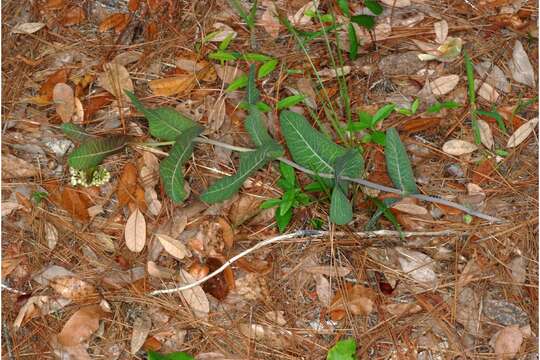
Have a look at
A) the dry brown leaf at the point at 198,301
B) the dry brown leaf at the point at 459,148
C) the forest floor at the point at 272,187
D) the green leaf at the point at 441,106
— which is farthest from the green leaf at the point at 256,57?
the dry brown leaf at the point at 198,301

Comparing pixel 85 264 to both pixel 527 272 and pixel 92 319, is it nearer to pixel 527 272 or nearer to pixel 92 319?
pixel 92 319

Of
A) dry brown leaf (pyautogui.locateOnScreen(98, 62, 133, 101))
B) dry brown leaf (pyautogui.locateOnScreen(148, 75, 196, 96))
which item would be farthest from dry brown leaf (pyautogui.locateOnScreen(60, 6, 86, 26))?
dry brown leaf (pyautogui.locateOnScreen(148, 75, 196, 96))

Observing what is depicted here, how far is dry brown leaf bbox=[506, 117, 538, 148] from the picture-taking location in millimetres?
2086

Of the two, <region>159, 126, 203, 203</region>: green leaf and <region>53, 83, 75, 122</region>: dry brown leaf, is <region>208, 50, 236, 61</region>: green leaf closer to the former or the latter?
<region>159, 126, 203, 203</region>: green leaf

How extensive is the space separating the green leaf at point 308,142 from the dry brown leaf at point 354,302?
15.7 inches

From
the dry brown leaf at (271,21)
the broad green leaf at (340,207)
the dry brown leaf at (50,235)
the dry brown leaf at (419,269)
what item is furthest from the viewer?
the dry brown leaf at (271,21)

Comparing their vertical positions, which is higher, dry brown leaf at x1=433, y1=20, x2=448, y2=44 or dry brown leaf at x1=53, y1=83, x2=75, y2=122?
dry brown leaf at x1=433, y1=20, x2=448, y2=44

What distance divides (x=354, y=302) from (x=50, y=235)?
1.04m

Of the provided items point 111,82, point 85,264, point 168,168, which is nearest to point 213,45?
point 111,82

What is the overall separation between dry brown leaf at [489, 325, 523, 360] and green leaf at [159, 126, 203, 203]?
1097 mm

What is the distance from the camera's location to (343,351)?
1952 mm

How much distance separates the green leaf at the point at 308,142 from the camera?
1.96m

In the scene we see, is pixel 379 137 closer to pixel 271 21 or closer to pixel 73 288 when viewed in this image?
pixel 271 21

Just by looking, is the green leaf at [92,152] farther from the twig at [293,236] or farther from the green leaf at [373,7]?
the green leaf at [373,7]
